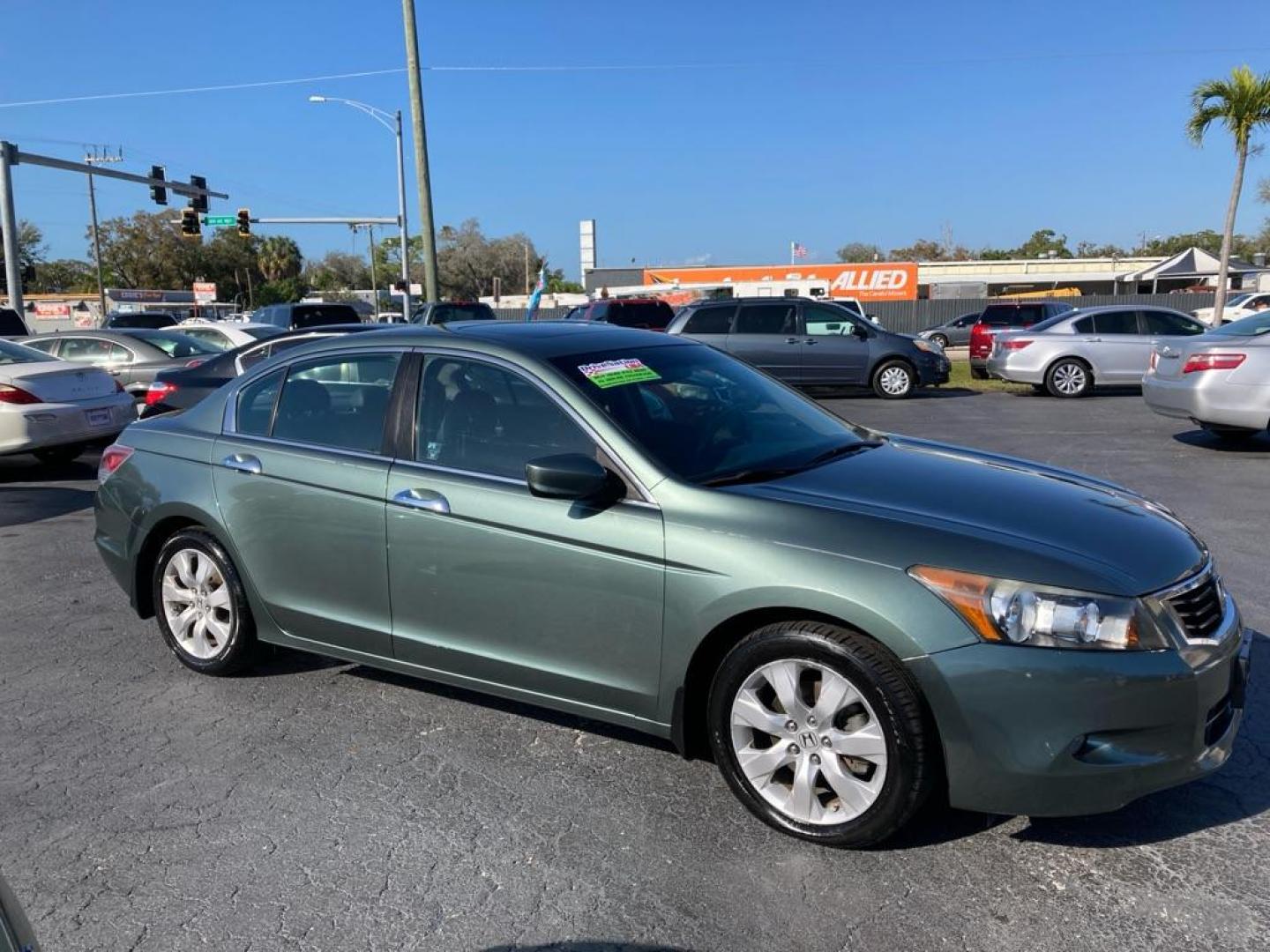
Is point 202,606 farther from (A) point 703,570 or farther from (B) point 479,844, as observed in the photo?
(A) point 703,570

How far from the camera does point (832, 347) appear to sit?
17.4m

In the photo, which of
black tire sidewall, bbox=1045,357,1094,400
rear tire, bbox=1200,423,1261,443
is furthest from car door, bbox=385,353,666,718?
black tire sidewall, bbox=1045,357,1094,400

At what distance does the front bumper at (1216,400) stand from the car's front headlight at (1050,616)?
8.37 m

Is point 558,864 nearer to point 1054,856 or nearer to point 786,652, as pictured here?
point 786,652

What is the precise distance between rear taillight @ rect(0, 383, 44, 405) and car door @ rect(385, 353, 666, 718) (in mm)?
7459

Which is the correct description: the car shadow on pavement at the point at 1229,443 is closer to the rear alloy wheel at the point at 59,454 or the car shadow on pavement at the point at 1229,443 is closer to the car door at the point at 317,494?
the car door at the point at 317,494

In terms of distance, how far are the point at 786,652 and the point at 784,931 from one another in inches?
31.2

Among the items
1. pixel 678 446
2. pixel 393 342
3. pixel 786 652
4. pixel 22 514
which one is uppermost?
pixel 393 342

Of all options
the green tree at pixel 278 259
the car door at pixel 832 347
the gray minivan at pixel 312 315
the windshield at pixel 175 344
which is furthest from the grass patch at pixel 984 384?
the green tree at pixel 278 259

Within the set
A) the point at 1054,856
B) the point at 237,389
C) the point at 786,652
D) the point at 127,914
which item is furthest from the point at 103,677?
the point at 1054,856

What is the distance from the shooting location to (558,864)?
122 inches

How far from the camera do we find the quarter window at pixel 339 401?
4148 millimetres

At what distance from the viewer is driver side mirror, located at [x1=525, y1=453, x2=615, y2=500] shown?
3.33m

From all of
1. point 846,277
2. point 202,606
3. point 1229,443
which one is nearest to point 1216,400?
point 1229,443
